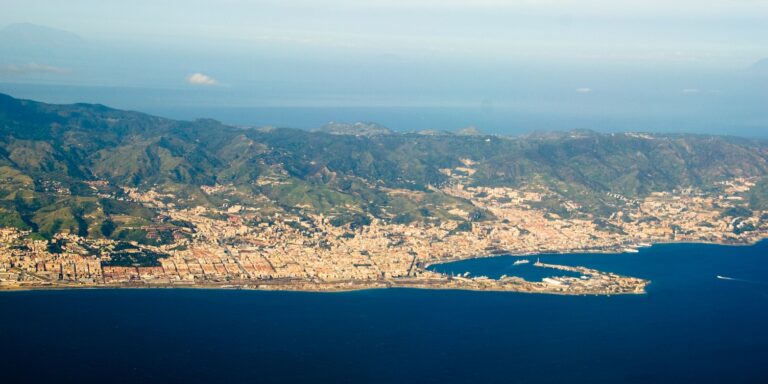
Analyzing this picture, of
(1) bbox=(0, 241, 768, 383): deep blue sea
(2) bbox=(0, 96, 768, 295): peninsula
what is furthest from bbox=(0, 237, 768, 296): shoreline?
(1) bbox=(0, 241, 768, 383): deep blue sea

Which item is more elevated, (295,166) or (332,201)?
(295,166)

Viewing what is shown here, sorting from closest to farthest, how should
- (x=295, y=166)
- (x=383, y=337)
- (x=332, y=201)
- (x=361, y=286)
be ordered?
(x=383, y=337), (x=361, y=286), (x=332, y=201), (x=295, y=166)

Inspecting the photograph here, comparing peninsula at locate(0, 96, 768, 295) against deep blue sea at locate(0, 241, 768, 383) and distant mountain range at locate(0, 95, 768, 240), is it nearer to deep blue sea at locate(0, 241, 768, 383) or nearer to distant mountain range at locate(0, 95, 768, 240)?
distant mountain range at locate(0, 95, 768, 240)

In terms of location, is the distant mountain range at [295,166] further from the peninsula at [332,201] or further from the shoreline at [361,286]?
the shoreline at [361,286]

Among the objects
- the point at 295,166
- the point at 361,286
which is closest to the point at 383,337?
the point at 361,286

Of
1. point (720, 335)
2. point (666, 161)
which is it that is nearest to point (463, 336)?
point (720, 335)

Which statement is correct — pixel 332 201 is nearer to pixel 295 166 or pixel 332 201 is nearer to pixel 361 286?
pixel 295 166
